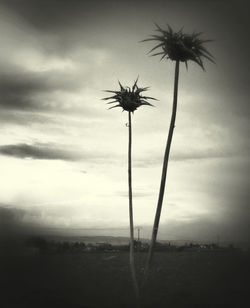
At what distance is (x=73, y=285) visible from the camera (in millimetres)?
45312

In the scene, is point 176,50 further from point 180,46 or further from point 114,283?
point 114,283

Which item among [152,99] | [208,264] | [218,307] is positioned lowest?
[218,307]

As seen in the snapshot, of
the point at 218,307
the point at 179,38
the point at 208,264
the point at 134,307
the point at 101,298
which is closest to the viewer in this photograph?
the point at 179,38

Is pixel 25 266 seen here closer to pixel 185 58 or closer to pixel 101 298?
pixel 101 298

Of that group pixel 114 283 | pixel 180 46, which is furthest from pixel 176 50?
pixel 114 283

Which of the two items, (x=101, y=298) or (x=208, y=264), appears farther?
(x=208, y=264)

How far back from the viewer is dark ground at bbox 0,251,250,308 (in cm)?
3694

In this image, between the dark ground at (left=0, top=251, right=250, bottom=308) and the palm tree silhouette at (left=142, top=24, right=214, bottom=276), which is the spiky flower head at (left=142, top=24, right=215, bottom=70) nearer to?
the palm tree silhouette at (left=142, top=24, right=214, bottom=276)

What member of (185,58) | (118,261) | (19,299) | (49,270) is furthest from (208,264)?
(185,58)

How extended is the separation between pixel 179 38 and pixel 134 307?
18.4m

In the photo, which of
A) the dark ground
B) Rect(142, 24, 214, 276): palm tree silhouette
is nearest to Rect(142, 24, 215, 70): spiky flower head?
Rect(142, 24, 214, 276): palm tree silhouette

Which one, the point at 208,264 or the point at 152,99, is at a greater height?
the point at 152,99

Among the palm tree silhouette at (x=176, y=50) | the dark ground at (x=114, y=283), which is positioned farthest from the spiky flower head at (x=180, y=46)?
the dark ground at (x=114, y=283)

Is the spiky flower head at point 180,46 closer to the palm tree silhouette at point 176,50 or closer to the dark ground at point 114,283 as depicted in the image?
the palm tree silhouette at point 176,50
